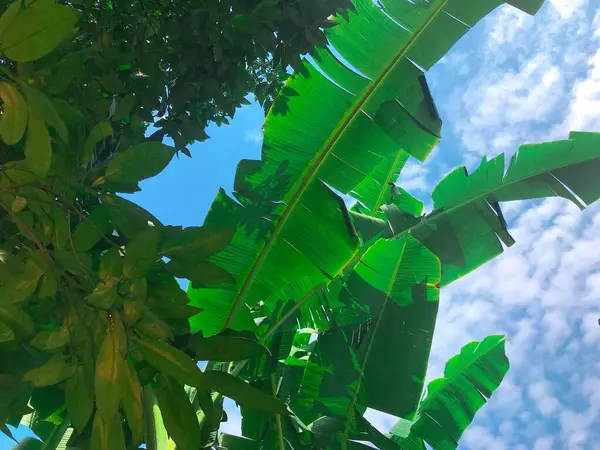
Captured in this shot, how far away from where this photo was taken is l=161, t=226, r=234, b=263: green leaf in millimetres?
734

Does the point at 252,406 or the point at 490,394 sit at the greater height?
the point at 490,394

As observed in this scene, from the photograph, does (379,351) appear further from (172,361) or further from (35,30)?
(35,30)

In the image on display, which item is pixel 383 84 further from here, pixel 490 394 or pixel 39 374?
pixel 39 374

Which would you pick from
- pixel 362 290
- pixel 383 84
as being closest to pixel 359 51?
pixel 383 84

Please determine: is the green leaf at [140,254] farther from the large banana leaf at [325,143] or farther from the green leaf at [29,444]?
the green leaf at [29,444]

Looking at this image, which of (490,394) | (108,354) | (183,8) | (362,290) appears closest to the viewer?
(108,354)

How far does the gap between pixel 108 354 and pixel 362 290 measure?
219 centimetres

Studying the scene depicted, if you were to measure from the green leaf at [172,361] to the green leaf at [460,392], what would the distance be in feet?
8.17

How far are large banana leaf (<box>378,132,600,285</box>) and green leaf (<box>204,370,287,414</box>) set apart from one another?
99.7 inches

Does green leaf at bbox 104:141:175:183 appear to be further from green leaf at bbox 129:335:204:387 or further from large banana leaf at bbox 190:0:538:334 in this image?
large banana leaf at bbox 190:0:538:334

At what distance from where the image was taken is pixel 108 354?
0.57m

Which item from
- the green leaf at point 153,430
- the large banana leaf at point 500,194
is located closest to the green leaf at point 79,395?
the green leaf at point 153,430

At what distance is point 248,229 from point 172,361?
7.00 feet

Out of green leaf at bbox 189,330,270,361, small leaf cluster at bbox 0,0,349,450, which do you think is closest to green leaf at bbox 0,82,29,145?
small leaf cluster at bbox 0,0,349,450
